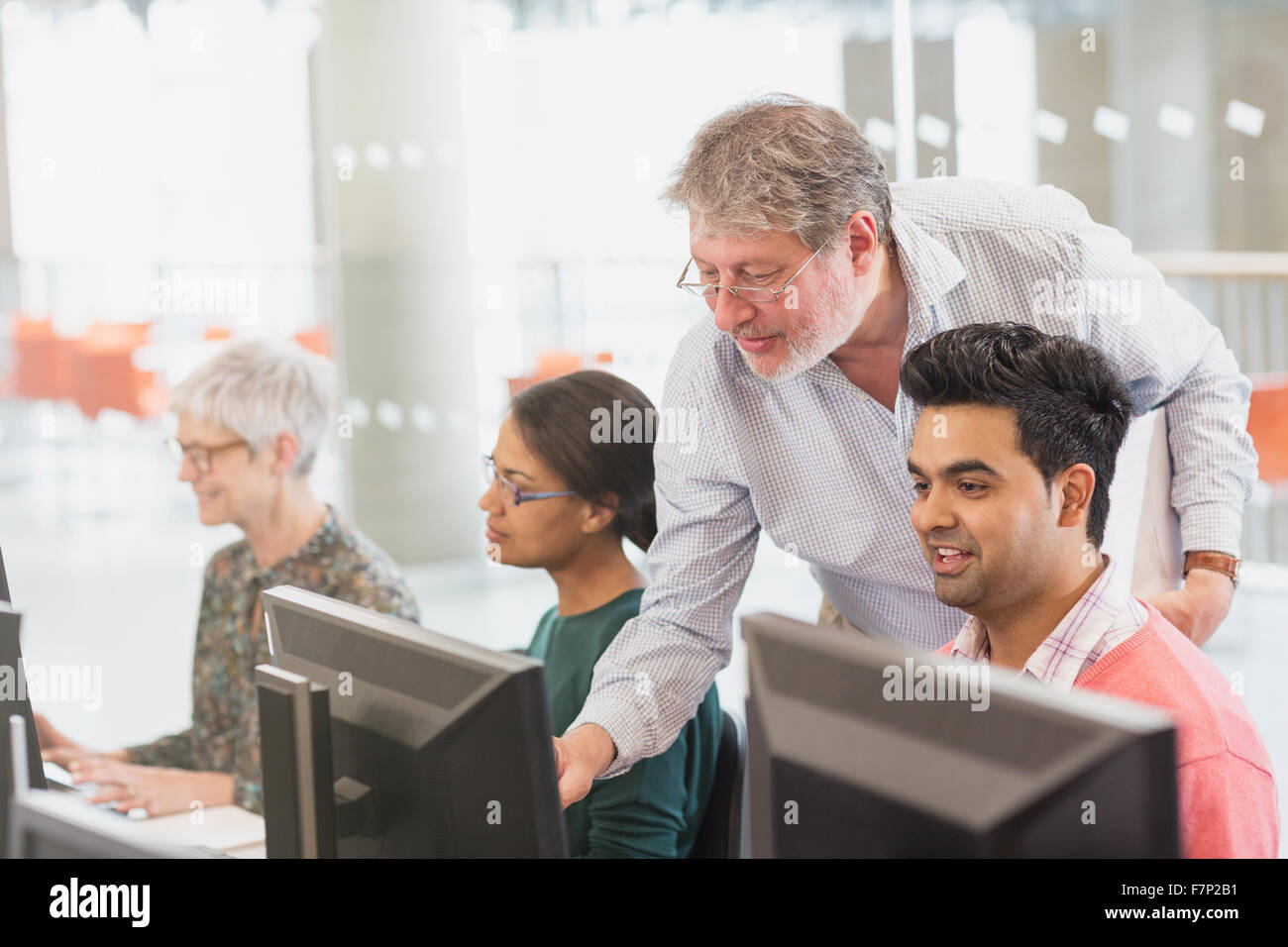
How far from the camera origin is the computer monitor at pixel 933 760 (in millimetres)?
730

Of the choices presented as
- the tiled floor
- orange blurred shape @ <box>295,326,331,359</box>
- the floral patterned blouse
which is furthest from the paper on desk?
orange blurred shape @ <box>295,326,331,359</box>

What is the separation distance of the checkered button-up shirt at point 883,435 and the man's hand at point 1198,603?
0.05m

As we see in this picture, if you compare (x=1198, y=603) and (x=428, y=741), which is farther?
(x=1198, y=603)

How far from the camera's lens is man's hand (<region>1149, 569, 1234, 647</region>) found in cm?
174

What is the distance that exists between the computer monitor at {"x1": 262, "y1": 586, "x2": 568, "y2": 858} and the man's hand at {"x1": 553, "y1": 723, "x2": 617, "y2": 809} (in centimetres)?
43

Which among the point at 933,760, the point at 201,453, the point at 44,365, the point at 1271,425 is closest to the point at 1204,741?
the point at 933,760

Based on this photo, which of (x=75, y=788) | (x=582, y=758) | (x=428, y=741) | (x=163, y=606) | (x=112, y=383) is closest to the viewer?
(x=428, y=741)

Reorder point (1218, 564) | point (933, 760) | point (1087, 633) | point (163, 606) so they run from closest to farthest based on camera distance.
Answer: point (933, 760)
point (1087, 633)
point (1218, 564)
point (163, 606)

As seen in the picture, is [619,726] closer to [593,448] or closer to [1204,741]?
[593,448]

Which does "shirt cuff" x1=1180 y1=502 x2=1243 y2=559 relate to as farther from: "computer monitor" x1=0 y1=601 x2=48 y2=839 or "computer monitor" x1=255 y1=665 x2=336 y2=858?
"computer monitor" x1=0 y1=601 x2=48 y2=839

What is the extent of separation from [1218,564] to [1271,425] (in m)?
2.44

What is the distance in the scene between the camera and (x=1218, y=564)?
1829mm

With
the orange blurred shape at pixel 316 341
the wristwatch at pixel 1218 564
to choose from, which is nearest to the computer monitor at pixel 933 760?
the wristwatch at pixel 1218 564
